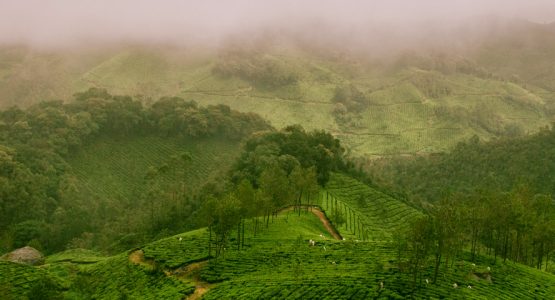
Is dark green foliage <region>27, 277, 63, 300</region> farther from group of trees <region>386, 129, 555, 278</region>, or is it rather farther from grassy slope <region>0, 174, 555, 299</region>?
group of trees <region>386, 129, 555, 278</region>

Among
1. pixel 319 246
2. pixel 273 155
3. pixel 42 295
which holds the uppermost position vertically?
pixel 273 155

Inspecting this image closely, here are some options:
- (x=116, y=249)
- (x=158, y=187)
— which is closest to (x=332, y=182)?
(x=158, y=187)

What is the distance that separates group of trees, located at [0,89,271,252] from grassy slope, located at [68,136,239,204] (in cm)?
269

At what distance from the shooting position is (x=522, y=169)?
141250mm

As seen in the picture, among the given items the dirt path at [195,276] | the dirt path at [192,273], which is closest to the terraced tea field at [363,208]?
the dirt path at [195,276]

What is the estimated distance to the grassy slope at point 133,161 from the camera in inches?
5000

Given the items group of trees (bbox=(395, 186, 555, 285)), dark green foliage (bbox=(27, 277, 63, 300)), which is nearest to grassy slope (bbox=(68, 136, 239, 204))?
dark green foliage (bbox=(27, 277, 63, 300))

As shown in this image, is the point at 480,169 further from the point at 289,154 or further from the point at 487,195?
the point at 487,195

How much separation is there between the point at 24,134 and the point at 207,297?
100075 mm

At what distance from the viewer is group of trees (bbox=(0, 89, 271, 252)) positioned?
10619 centimetres

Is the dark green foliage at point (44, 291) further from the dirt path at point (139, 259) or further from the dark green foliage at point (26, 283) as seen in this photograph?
the dirt path at point (139, 259)

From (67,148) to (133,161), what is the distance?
17.6 metres

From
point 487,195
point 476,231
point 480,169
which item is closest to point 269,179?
point 476,231

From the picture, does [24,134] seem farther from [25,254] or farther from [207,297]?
[207,297]
